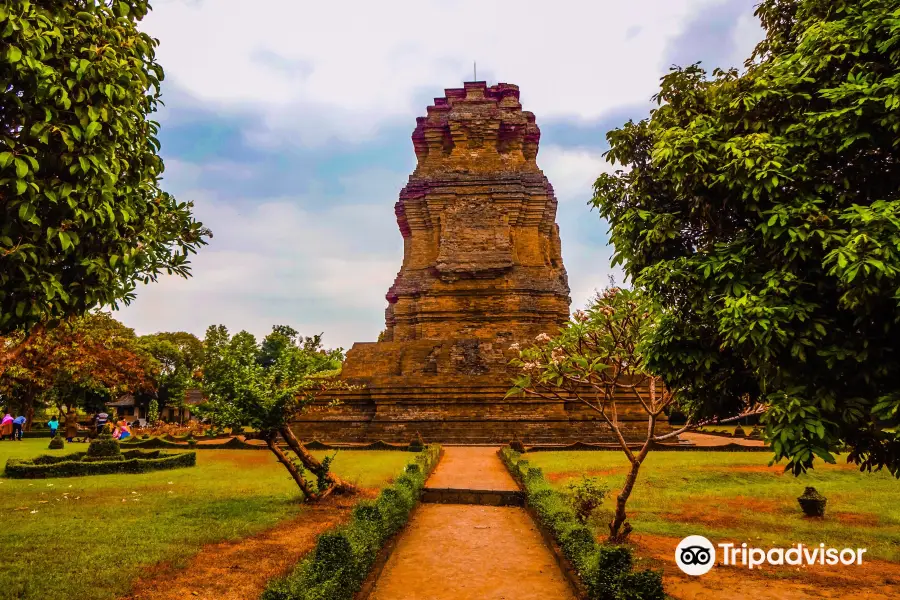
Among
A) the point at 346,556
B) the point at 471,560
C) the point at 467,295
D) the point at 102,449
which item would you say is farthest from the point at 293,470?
the point at 467,295

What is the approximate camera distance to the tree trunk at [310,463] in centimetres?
1168

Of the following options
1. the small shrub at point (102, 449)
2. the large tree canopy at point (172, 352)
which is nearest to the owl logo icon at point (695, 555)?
the small shrub at point (102, 449)

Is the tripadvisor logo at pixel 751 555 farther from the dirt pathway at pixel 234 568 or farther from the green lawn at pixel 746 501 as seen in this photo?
the dirt pathway at pixel 234 568

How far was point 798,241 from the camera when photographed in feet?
16.4

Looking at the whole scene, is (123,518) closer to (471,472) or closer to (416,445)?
(471,472)

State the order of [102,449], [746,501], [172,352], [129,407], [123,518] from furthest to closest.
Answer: [129,407] < [172,352] < [102,449] < [746,501] < [123,518]

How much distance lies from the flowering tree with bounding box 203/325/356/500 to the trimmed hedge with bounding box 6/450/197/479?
24.1 ft

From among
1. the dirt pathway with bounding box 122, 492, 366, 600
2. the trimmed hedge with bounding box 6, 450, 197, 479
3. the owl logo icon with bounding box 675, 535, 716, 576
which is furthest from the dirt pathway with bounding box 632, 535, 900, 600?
the trimmed hedge with bounding box 6, 450, 197, 479

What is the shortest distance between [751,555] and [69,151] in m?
8.92

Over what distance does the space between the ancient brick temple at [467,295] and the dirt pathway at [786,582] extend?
47.7 feet

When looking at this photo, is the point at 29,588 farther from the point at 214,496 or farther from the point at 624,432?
the point at 624,432

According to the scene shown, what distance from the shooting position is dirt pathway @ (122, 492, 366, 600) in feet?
21.9

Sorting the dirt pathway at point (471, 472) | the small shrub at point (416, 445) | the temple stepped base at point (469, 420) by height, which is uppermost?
the temple stepped base at point (469, 420)

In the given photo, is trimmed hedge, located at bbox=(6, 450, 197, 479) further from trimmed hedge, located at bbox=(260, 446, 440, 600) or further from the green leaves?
the green leaves
